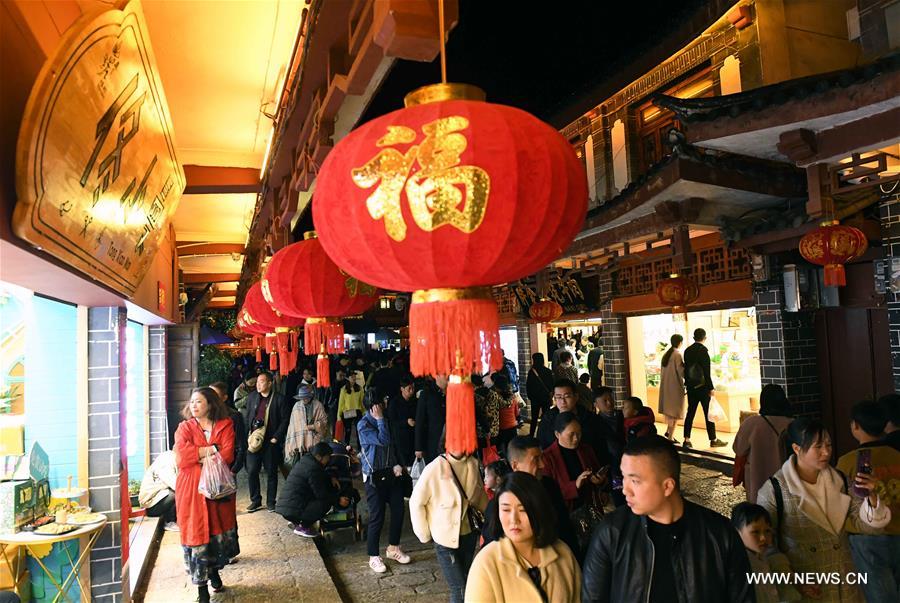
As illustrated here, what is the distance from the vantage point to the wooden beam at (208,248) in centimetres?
1149

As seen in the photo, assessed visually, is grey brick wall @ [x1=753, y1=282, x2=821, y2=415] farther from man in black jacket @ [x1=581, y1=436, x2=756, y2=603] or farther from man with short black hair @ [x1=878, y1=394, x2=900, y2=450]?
man in black jacket @ [x1=581, y1=436, x2=756, y2=603]

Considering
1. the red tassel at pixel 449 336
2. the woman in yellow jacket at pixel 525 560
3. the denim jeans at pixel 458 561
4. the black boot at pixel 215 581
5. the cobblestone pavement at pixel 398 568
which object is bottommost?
the cobblestone pavement at pixel 398 568

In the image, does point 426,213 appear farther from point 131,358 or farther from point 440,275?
point 131,358

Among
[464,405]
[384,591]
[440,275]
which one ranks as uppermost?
[440,275]

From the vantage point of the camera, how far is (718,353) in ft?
38.4

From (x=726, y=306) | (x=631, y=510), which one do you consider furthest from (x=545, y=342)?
(x=631, y=510)

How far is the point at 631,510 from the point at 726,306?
27.3ft

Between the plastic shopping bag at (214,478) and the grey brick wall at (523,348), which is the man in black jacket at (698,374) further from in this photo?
the plastic shopping bag at (214,478)

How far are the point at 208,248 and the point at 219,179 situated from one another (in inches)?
203

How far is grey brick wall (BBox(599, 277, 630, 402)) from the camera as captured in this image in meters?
12.3

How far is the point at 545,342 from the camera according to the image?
1608 centimetres

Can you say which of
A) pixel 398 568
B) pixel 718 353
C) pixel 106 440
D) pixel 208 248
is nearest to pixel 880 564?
pixel 398 568

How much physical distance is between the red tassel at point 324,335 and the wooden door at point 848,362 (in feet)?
23.8

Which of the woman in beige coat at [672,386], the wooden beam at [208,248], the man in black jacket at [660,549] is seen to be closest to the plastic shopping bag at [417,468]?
the man in black jacket at [660,549]
